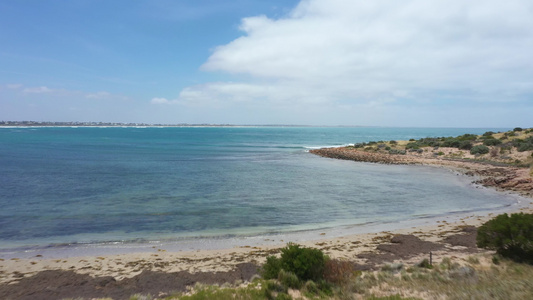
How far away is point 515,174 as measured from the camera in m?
35.7

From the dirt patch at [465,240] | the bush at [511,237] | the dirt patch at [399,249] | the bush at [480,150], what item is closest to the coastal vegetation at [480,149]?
the bush at [480,150]

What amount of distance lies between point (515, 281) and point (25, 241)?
20815mm

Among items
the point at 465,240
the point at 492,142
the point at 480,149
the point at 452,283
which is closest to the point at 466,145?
the point at 492,142

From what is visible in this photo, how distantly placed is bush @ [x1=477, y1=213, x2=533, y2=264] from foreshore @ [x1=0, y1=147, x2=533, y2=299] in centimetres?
120

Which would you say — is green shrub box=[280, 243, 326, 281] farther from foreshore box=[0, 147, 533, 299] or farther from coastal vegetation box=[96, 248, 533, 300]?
foreshore box=[0, 147, 533, 299]

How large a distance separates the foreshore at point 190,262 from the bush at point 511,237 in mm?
1196

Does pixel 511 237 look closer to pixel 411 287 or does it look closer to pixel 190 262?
pixel 411 287

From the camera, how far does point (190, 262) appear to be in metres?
13.5

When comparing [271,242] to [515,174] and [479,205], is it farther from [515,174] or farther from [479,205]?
[515,174]

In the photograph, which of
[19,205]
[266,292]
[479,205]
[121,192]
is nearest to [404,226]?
[479,205]

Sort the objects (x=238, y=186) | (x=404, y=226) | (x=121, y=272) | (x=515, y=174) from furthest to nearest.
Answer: (x=515, y=174) < (x=238, y=186) < (x=404, y=226) < (x=121, y=272)

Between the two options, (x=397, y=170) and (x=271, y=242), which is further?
(x=397, y=170)

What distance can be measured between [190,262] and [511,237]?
12546 millimetres

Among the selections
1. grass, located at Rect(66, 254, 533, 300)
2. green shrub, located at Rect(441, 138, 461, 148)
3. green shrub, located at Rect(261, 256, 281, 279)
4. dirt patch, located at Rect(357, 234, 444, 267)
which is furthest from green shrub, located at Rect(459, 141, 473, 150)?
green shrub, located at Rect(261, 256, 281, 279)
